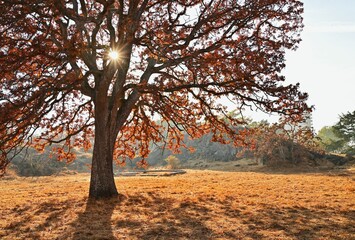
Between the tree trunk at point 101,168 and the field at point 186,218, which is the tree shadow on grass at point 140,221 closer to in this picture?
the field at point 186,218

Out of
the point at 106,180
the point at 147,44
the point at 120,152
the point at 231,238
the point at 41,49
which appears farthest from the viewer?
the point at 120,152

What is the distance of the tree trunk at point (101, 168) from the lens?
32.3ft

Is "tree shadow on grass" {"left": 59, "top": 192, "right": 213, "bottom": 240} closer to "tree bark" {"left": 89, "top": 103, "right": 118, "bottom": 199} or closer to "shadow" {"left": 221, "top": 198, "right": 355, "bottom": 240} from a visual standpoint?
"tree bark" {"left": 89, "top": 103, "right": 118, "bottom": 199}

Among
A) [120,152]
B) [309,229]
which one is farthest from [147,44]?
[120,152]

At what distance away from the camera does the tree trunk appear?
32.3 feet

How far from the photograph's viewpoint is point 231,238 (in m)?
5.06

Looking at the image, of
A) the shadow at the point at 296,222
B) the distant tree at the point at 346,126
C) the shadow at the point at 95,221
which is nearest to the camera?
the shadow at the point at 296,222

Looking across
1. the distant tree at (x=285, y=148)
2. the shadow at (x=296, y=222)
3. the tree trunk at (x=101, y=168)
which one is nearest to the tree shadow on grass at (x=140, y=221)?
the tree trunk at (x=101, y=168)

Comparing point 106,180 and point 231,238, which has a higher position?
point 106,180

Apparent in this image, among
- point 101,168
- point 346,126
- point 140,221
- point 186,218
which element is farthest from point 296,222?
point 346,126

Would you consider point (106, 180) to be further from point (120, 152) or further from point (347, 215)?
point (347, 215)

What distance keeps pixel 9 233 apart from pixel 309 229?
19.9 feet

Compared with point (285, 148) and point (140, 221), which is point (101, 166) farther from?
point (285, 148)

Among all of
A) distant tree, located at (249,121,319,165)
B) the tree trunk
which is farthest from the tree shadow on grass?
distant tree, located at (249,121,319,165)
